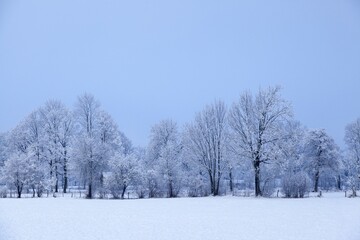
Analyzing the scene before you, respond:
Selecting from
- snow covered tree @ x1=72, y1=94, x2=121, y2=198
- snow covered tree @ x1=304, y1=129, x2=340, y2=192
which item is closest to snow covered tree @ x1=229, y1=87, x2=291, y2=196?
snow covered tree @ x1=304, y1=129, x2=340, y2=192

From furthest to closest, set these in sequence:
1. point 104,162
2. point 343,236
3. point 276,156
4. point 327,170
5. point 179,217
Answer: point 327,170
point 104,162
point 276,156
point 179,217
point 343,236

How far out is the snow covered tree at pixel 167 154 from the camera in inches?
1843

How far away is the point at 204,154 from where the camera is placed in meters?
49.3

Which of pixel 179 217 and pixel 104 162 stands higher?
pixel 104 162

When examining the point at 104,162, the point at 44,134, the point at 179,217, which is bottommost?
the point at 179,217

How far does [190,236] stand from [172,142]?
38006 millimetres

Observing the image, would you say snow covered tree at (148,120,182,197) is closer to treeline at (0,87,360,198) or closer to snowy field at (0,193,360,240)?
treeline at (0,87,360,198)

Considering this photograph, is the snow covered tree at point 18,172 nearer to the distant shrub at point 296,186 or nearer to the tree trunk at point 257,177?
the tree trunk at point 257,177

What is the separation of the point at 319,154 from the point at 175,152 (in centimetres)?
2267

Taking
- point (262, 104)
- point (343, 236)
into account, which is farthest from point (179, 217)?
point (262, 104)

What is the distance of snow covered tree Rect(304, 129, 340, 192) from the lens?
53.7 meters

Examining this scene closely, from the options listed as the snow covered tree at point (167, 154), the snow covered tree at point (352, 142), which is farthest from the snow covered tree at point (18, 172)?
the snow covered tree at point (352, 142)

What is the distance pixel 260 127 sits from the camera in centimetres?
4166

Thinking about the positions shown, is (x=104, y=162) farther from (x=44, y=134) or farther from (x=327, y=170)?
(x=327, y=170)
